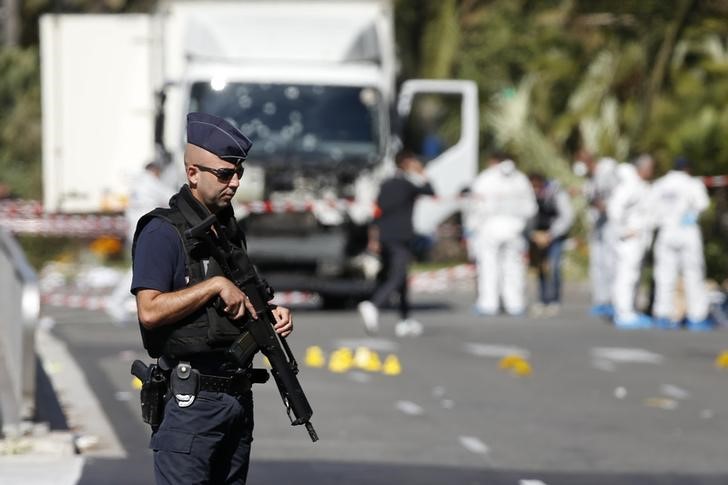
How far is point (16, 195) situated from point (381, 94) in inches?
443

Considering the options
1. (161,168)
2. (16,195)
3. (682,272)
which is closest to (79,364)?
(161,168)

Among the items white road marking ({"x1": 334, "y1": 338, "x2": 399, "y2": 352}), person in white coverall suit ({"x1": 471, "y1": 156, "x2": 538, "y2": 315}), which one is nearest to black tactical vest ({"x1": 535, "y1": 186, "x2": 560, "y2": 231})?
person in white coverall suit ({"x1": 471, "y1": 156, "x2": 538, "y2": 315})

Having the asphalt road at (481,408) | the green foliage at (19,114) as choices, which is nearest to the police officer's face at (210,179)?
the asphalt road at (481,408)

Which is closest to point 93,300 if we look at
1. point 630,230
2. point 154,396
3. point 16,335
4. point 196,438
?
point 630,230

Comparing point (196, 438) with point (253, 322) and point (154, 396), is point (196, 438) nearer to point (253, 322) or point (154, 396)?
point (154, 396)

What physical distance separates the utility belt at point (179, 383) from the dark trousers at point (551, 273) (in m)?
15.0

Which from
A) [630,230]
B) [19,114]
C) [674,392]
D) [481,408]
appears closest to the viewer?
[481,408]

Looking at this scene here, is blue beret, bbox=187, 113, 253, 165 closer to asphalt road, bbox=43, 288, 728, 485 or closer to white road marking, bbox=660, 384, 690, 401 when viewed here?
asphalt road, bbox=43, 288, 728, 485

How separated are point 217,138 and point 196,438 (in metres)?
0.99

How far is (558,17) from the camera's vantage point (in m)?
32.6

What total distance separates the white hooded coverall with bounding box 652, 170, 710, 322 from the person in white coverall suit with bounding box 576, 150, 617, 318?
3.68ft

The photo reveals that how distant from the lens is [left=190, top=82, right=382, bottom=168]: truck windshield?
19.4 metres

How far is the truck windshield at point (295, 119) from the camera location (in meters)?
19.4

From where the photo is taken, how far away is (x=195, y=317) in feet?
18.6
